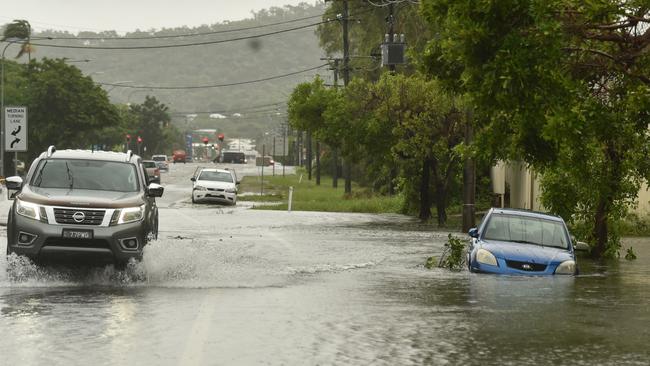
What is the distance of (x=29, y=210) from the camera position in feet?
56.1

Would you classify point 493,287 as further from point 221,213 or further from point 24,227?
point 221,213

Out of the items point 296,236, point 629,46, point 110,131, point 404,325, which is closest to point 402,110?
point 296,236

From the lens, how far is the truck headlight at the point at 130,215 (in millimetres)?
17406

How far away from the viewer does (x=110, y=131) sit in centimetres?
13650

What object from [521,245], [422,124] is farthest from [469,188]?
[521,245]

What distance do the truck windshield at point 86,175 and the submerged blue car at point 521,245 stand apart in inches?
222

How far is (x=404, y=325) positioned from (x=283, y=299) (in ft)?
9.87

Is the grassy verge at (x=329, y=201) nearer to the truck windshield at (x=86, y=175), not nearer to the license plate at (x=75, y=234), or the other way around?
the truck windshield at (x=86, y=175)

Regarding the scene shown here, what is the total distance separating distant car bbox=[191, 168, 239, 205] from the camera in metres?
52.9

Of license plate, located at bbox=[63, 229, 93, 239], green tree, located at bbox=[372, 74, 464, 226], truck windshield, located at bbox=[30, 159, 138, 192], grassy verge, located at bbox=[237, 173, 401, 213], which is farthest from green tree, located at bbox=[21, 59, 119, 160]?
license plate, located at bbox=[63, 229, 93, 239]

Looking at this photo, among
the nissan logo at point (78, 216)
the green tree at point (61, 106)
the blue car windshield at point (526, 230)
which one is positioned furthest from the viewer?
the green tree at point (61, 106)

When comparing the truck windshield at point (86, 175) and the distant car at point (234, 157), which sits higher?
the distant car at point (234, 157)

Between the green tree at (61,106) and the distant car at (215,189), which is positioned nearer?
the distant car at (215,189)

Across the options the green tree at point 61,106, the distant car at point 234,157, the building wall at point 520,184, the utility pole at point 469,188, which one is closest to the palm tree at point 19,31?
the green tree at point 61,106
